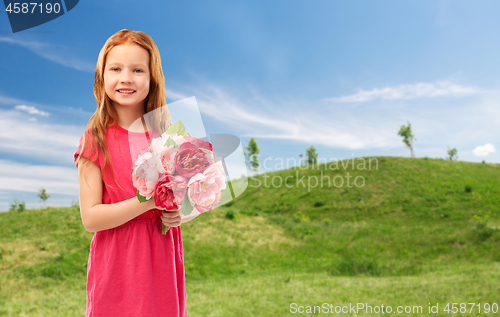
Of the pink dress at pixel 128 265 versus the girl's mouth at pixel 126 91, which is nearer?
the pink dress at pixel 128 265

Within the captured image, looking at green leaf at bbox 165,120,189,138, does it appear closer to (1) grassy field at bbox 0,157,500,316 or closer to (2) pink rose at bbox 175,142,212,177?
(2) pink rose at bbox 175,142,212,177

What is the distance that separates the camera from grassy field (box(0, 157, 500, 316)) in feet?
20.0

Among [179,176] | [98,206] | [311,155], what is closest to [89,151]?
[98,206]

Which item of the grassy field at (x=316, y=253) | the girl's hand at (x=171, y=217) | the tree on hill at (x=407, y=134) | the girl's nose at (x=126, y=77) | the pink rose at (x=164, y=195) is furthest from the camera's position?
the tree on hill at (x=407, y=134)

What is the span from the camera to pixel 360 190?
67.8 ft

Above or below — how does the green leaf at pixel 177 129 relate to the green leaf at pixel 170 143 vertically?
above

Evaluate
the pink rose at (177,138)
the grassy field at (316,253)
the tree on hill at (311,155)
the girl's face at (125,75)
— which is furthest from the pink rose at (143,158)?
the tree on hill at (311,155)

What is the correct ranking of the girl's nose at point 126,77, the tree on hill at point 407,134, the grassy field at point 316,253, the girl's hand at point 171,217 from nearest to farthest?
the girl's hand at point 171,217 → the girl's nose at point 126,77 → the grassy field at point 316,253 → the tree on hill at point 407,134

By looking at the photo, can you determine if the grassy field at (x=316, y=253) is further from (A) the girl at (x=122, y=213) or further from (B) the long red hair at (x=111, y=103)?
(B) the long red hair at (x=111, y=103)

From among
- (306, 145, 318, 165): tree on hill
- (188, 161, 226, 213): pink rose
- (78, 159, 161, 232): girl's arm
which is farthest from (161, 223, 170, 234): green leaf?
Answer: (306, 145, 318, 165): tree on hill

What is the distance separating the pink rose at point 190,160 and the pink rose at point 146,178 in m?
0.09

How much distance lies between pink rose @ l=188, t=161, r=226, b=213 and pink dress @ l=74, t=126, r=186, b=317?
0.36m

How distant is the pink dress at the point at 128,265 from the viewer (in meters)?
1.38

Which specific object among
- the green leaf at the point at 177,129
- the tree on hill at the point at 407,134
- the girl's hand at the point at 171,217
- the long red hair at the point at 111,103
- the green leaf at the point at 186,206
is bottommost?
the girl's hand at the point at 171,217
